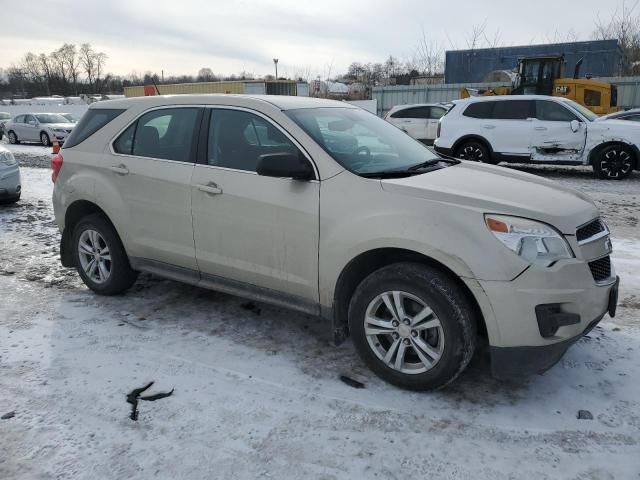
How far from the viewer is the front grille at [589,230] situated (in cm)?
296

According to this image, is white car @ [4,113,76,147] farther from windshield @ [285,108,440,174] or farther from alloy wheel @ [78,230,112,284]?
windshield @ [285,108,440,174]

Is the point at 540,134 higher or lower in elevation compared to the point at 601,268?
higher

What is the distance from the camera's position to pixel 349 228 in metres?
3.19

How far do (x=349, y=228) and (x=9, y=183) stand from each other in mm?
7581

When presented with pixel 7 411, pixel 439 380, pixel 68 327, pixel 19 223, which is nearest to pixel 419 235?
pixel 439 380

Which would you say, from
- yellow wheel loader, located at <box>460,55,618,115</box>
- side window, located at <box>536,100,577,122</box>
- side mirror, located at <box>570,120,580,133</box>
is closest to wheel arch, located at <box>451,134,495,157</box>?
side window, located at <box>536,100,577,122</box>

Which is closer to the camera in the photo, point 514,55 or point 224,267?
point 224,267

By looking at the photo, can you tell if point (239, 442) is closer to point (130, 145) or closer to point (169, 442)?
point (169, 442)

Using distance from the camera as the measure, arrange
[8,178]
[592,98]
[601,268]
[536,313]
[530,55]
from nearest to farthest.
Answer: [536,313], [601,268], [8,178], [592,98], [530,55]

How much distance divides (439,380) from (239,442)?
46.6 inches

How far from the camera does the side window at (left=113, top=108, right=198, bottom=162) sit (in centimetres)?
405

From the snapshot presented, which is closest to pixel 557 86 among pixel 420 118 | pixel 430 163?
pixel 420 118

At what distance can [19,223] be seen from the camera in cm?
756

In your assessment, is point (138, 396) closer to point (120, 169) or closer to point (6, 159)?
point (120, 169)
